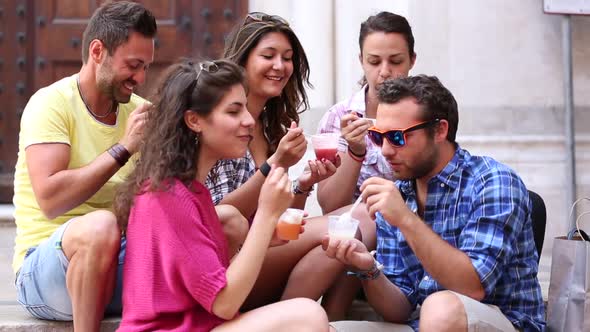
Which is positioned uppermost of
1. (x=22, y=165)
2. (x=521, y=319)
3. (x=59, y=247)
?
(x=22, y=165)

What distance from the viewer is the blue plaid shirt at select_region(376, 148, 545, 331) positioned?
3238 mm

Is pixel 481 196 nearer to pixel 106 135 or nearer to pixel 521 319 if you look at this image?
pixel 521 319

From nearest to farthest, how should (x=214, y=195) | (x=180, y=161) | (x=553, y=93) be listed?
(x=180, y=161) → (x=214, y=195) → (x=553, y=93)

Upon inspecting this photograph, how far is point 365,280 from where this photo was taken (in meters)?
3.35

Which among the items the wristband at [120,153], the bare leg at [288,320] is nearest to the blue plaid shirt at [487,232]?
the bare leg at [288,320]

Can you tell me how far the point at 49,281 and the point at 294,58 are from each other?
1370mm

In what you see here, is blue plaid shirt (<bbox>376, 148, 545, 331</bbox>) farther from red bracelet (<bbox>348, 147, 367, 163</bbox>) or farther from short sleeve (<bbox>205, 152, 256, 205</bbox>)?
short sleeve (<bbox>205, 152, 256, 205</bbox>)

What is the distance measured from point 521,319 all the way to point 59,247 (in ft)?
5.09

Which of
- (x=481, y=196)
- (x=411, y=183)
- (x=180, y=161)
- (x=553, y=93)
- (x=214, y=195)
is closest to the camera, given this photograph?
(x=180, y=161)

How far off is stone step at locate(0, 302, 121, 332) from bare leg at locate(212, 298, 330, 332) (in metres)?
0.79

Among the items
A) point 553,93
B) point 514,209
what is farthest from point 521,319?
point 553,93

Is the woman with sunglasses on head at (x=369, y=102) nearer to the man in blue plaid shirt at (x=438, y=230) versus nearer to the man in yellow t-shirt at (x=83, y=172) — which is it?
the man in blue plaid shirt at (x=438, y=230)

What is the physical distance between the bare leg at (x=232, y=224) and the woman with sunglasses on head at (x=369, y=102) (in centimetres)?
66

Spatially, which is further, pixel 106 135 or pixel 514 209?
pixel 106 135
